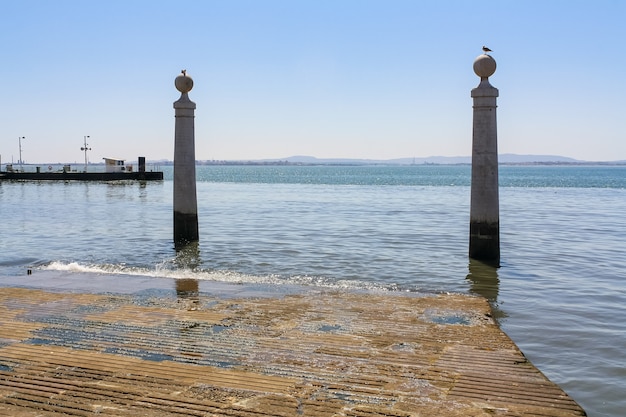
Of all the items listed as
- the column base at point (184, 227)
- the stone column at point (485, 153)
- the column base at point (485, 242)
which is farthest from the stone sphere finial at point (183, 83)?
the column base at point (485, 242)

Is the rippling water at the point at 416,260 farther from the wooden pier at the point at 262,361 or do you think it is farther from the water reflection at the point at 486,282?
the wooden pier at the point at 262,361

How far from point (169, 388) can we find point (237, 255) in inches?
507

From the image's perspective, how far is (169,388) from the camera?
6332 mm

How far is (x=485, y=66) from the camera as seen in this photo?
15.5 meters

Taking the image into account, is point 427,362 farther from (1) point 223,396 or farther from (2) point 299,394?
(1) point 223,396

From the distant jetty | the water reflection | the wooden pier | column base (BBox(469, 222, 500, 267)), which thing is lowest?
the water reflection

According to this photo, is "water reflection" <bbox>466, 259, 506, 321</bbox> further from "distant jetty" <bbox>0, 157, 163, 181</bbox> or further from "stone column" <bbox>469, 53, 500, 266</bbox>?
"distant jetty" <bbox>0, 157, 163, 181</bbox>

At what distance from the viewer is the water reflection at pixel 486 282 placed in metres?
12.4

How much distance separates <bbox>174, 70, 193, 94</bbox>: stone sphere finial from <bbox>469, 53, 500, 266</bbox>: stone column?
8341mm

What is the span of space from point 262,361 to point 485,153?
9998 millimetres

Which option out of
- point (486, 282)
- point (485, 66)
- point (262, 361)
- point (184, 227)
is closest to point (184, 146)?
point (184, 227)

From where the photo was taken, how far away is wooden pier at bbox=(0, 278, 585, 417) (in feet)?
19.6

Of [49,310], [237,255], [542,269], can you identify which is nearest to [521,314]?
[542,269]

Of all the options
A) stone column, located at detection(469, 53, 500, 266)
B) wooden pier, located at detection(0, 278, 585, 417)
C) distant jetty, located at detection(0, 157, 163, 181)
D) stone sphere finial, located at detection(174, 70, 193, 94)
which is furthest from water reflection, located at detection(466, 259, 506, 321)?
distant jetty, located at detection(0, 157, 163, 181)
